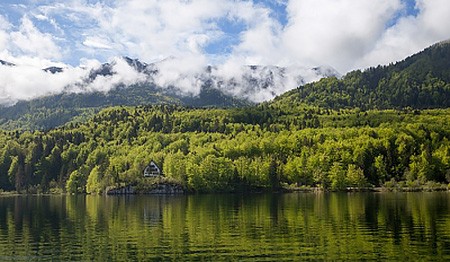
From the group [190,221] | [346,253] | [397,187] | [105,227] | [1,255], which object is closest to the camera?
[346,253]

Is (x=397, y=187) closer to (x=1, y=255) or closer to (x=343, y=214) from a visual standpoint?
(x=343, y=214)

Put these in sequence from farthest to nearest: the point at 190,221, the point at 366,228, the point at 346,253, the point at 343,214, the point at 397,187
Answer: the point at 397,187 < the point at 343,214 < the point at 190,221 < the point at 366,228 < the point at 346,253

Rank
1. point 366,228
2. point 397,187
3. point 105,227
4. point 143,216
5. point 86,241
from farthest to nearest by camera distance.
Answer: point 397,187, point 143,216, point 105,227, point 366,228, point 86,241

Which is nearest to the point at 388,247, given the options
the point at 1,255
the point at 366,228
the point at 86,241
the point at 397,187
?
the point at 366,228

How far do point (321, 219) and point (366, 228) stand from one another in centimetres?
1283

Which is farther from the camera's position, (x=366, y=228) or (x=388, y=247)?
(x=366, y=228)

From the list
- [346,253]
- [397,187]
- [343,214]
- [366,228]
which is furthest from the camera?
[397,187]

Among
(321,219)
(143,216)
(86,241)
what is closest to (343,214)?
(321,219)

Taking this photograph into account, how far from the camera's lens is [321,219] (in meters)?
79.8

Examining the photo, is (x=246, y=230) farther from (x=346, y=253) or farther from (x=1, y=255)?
(x=1, y=255)

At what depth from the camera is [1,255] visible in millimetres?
53406

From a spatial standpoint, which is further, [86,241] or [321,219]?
[321,219]

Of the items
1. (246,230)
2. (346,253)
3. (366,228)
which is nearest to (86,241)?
(246,230)

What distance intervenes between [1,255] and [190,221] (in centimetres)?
3359
